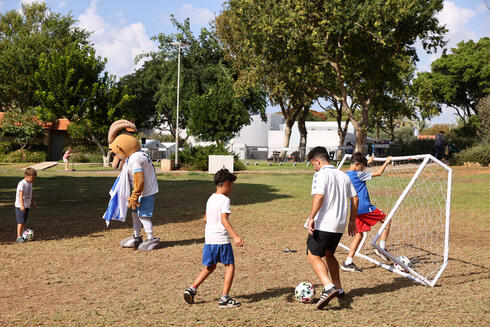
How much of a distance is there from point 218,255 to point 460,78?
170 ft

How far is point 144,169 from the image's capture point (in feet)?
28.6

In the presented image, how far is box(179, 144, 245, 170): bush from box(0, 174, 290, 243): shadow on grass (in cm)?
951

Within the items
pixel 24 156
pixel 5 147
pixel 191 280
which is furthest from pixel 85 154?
pixel 191 280

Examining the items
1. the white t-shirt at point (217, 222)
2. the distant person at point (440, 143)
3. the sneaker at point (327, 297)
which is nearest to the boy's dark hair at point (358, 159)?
the sneaker at point (327, 297)

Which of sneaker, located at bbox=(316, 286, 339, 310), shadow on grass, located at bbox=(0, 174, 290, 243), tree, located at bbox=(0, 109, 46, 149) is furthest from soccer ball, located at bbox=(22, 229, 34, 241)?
tree, located at bbox=(0, 109, 46, 149)

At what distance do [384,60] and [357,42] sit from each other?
2.45 m

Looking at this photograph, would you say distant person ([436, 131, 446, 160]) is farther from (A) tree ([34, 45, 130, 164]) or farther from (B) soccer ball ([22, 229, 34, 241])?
(B) soccer ball ([22, 229, 34, 241])

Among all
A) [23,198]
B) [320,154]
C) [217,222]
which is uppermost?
[320,154]

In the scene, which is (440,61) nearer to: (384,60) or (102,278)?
(384,60)

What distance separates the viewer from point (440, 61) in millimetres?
52469

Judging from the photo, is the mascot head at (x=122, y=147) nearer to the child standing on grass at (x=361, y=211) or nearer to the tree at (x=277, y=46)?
the child standing on grass at (x=361, y=211)

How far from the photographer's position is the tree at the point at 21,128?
144 feet

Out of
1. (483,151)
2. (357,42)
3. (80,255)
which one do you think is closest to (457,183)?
(483,151)

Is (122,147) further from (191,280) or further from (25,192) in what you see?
(191,280)
